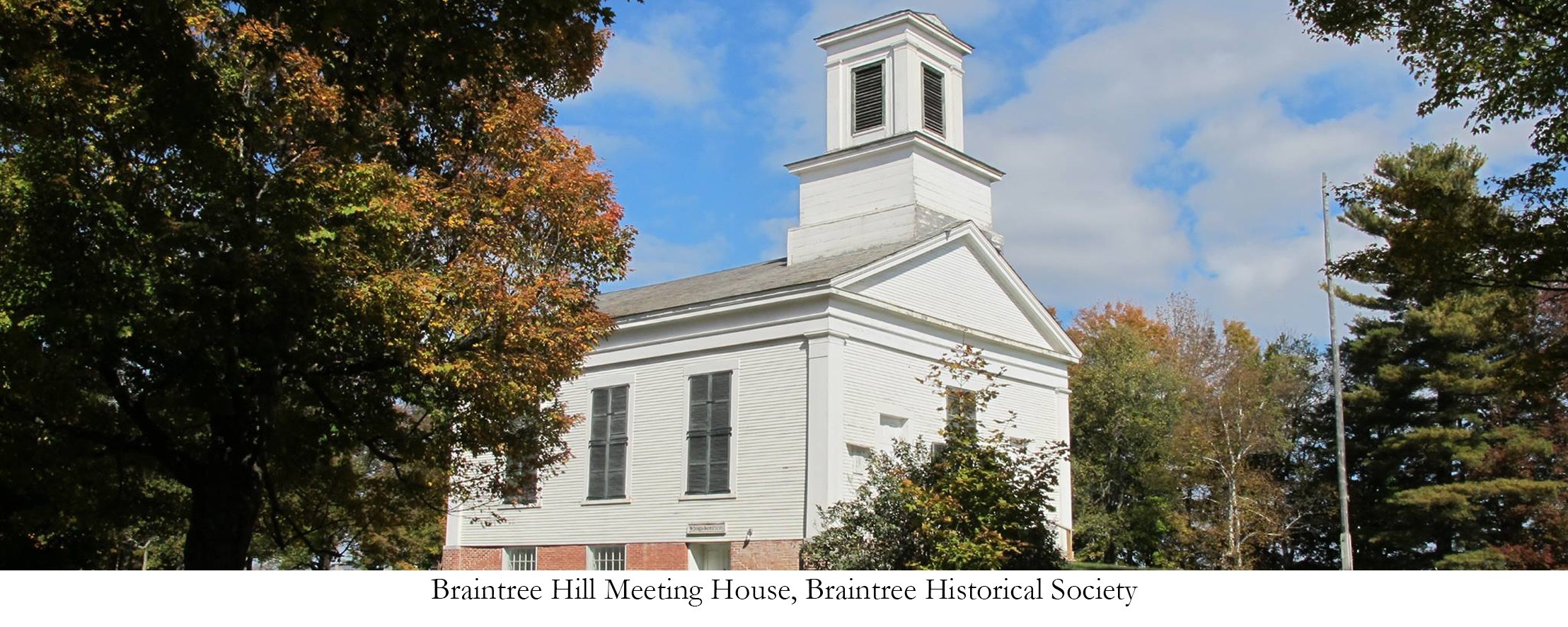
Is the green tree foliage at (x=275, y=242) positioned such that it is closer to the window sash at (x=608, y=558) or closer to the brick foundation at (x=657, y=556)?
the brick foundation at (x=657, y=556)

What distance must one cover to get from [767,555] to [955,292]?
7.05 m

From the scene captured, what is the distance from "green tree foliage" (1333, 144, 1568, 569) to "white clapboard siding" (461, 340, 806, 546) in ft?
57.5

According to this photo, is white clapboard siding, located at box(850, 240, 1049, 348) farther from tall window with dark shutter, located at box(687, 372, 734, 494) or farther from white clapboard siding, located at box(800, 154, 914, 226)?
tall window with dark shutter, located at box(687, 372, 734, 494)

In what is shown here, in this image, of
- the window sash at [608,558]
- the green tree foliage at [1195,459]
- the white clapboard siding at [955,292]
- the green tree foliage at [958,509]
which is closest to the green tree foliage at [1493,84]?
the green tree foliage at [958,509]

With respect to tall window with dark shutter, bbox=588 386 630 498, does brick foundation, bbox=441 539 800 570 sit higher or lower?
lower

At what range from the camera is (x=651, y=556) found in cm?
2712

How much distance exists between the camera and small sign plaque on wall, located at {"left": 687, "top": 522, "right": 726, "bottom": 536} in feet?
85.8

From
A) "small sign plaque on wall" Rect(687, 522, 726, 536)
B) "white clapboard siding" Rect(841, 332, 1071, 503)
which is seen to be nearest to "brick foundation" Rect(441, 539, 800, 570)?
"small sign plaque on wall" Rect(687, 522, 726, 536)

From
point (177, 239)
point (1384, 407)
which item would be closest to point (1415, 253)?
point (177, 239)

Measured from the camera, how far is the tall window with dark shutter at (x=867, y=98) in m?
30.6

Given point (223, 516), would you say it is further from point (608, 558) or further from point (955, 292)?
point (955, 292)

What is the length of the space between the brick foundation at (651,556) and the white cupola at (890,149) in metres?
7.27

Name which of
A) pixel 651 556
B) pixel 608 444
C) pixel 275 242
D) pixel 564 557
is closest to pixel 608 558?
pixel 564 557
